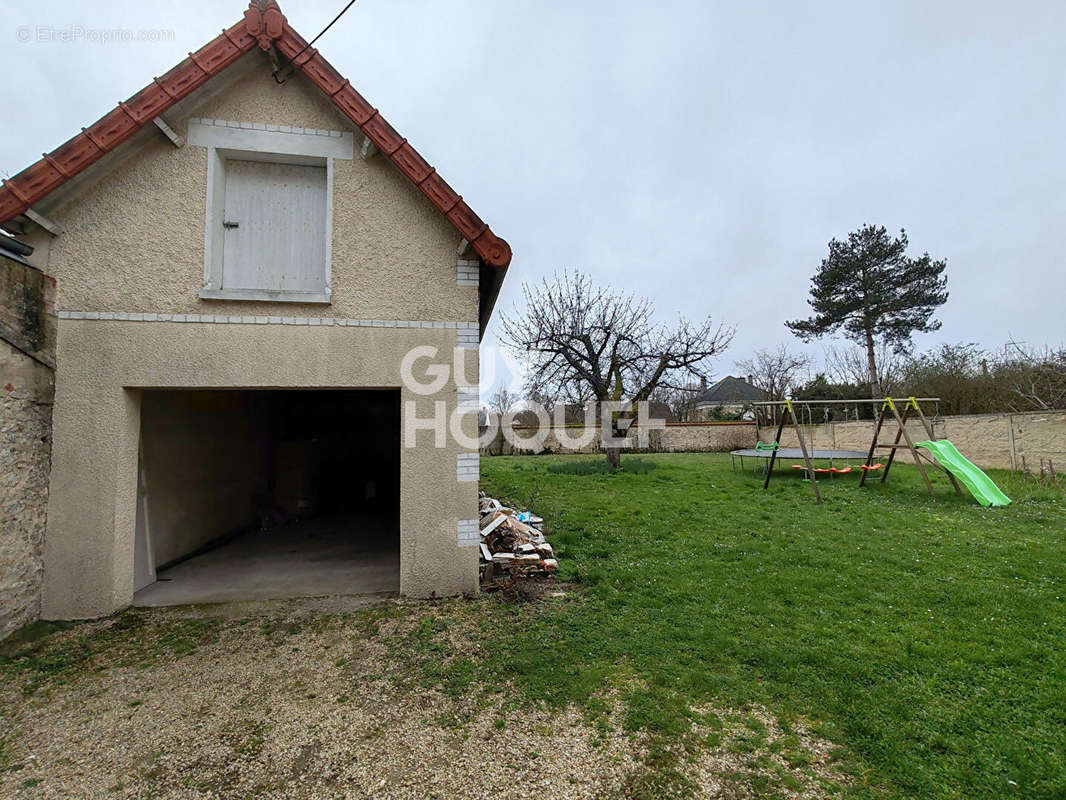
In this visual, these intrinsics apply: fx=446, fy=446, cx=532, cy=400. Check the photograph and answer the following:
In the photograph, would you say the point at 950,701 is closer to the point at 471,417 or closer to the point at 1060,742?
the point at 1060,742

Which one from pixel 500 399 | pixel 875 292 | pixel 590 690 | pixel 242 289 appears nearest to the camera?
pixel 590 690

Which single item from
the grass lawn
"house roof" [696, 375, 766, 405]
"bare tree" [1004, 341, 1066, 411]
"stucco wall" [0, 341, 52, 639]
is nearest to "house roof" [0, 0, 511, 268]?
"stucco wall" [0, 341, 52, 639]

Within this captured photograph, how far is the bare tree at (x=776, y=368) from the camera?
34219 millimetres

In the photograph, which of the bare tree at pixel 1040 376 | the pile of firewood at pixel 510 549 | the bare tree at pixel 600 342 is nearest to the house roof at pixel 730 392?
the bare tree at pixel 1040 376

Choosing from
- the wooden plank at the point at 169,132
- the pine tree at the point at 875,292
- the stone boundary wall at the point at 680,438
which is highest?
the pine tree at the point at 875,292

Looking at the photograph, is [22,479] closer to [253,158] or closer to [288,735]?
[288,735]

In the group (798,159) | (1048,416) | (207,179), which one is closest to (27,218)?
(207,179)

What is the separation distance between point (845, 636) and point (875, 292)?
28824 mm

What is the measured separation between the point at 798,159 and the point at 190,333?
24997 millimetres

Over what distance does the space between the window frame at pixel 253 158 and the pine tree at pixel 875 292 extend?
28051 millimetres

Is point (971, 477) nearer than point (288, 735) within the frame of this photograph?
No

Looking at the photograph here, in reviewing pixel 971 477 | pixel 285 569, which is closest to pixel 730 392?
pixel 971 477

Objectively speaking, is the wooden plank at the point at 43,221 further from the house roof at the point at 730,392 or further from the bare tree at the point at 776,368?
the house roof at the point at 730,392

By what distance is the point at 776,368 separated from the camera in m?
35.4
